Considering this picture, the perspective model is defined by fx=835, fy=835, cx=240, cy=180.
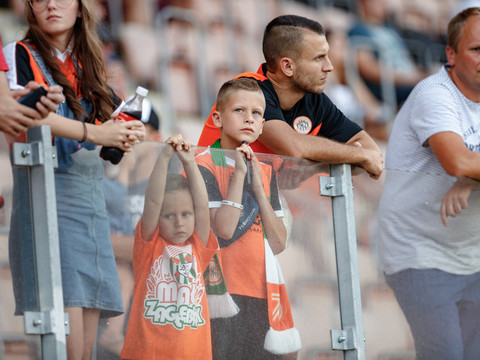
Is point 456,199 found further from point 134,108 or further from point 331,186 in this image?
point 134,108

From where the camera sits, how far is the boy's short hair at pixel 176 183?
2.49 m

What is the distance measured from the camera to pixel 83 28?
283 cm

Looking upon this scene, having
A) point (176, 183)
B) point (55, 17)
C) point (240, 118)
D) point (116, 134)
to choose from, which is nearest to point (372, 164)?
point (240, 118)

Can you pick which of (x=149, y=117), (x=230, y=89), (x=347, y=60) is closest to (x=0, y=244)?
(x=230, y=89)

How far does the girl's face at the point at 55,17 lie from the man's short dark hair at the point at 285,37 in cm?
94

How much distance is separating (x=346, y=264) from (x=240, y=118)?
640mm

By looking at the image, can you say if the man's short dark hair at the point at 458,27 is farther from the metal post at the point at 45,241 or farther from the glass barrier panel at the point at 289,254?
the metal post at the point at 45,241

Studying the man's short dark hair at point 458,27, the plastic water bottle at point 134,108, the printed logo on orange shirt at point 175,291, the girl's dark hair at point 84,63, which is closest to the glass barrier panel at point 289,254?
the printed logo on orange shirt at point 175,291

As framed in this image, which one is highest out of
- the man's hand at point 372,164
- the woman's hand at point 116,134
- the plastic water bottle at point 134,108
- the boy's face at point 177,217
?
the plastic water bottle at point 134,108

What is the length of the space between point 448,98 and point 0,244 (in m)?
1.91

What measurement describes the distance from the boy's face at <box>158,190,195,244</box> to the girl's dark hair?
41cm

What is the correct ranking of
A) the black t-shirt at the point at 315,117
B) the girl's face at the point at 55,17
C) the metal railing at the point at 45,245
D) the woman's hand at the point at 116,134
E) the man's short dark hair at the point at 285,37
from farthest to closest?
the man's short dark hair at the point at 285,37
the black t-shirt at the point at 315,117
the girl's face at the point at 55,17
the woman's hand at the point at 116,134
the metal railing at the point at 45,245

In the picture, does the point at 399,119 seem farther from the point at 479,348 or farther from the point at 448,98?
the point at 479,348

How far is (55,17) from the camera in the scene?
274 centimetres
